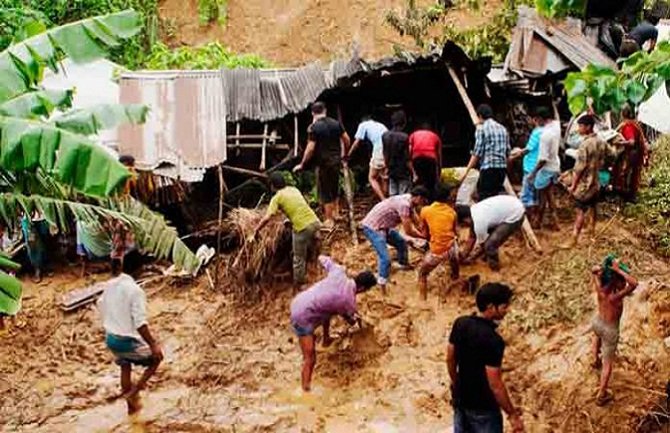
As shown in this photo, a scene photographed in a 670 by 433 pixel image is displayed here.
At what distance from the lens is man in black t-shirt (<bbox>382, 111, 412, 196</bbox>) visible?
39.3 feet

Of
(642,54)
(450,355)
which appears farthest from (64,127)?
(642,54)

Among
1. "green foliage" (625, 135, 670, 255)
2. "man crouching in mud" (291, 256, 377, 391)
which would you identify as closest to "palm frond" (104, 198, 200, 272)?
"man crouching in mud" (291, 256, 377, 391)

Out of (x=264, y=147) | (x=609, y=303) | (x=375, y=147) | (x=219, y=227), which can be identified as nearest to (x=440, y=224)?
(x=375, y=147)

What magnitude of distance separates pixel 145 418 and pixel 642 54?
230 inches

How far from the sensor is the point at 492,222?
1062cm

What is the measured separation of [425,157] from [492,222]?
1560 millimetres

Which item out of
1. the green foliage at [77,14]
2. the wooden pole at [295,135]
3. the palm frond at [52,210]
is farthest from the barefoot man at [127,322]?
the green foliage at [77,14]

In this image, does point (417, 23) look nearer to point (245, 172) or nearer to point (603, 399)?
point (245, 172)

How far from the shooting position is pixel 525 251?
11.6 metres

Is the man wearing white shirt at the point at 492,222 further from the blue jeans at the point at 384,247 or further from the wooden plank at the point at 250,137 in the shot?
the wooden plank at the point at 250,137

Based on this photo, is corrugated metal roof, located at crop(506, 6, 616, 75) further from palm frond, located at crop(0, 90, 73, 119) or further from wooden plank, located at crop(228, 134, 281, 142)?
palm frond, located at crop(0, 90, 73, 119)

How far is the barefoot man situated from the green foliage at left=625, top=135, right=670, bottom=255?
6469 millimetres

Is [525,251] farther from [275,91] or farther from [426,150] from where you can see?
[275,91]

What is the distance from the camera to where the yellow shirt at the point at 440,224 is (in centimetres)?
1034
